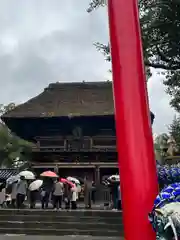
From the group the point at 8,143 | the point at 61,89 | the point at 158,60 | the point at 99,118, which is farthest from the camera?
the point at 8,143

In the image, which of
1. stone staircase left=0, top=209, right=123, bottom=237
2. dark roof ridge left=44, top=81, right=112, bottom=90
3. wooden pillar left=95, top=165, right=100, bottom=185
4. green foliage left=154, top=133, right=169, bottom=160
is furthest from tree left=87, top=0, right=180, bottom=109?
dark roof ridge left=44, top=81, right=112, bottom=90

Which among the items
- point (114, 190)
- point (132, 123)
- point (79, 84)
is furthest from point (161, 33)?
point (79, 84)

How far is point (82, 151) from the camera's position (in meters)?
20.8

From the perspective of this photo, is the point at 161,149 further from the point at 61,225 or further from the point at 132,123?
the point at 132,123

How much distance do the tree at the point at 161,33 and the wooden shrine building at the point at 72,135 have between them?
683 centimetres

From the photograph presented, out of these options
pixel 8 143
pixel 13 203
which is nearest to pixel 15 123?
pixel 13 203

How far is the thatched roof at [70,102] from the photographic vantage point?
2095 cm

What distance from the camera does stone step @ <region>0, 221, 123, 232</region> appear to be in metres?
11.1

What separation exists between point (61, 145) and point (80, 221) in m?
9.95

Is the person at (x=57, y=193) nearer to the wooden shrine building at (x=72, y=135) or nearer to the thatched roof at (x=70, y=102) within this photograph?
the wooden shrine building at (x=72, y=135)

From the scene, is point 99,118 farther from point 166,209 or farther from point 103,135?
point 166,209

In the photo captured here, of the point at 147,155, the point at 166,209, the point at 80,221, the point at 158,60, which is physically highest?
the point at 158,60

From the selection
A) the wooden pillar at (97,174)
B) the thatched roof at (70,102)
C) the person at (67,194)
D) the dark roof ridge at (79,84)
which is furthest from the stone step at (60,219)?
the dark roof ridge at (79,84)

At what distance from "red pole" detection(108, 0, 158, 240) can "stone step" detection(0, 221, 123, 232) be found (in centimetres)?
717
